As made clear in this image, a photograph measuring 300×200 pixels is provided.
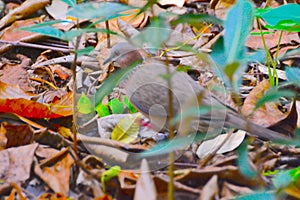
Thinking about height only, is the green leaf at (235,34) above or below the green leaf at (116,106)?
above

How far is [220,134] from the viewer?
7.52 feet

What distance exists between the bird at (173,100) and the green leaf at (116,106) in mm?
53

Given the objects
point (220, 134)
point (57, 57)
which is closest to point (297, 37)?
point (220, 134)

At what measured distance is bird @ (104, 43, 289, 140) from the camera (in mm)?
2146

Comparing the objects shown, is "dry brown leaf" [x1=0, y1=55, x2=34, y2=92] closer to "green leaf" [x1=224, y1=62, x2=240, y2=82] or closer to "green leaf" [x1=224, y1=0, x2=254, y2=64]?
"green leaf" [x1=224, y1=0, x2=254, y2=64]

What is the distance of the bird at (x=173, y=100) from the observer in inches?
84.5

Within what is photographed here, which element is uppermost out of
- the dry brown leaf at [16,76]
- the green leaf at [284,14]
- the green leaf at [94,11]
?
the green leaf at [94,11]

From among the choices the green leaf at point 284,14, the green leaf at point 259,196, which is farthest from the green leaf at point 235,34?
the green leaf at point 284,14

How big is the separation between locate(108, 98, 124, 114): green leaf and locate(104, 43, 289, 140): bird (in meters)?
0.05

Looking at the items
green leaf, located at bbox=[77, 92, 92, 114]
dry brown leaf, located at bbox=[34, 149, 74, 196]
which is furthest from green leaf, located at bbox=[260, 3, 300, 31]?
dry brown leaf, located at bbox=[34, 149, 74, 196]

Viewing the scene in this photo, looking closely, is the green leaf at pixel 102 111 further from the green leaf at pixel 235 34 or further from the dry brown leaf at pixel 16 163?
the green leaf at pixel 235 34

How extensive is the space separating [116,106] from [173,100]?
0.30 meters

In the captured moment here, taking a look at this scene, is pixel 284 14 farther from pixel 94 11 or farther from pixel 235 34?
pixel 94 11

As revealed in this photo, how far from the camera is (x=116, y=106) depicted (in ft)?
8.09
